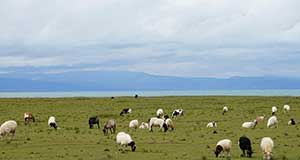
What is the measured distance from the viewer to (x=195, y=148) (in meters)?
30.3

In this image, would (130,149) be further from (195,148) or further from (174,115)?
(174,115)

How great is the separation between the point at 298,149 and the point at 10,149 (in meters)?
16.1

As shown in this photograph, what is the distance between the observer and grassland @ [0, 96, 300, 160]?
2784cm

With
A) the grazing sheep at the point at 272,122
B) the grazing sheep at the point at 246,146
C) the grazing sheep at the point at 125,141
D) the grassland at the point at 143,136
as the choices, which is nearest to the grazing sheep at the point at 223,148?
the grassland at the point at 143,136

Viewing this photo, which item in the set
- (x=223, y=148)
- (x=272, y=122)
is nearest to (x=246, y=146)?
(x=223, y=148)

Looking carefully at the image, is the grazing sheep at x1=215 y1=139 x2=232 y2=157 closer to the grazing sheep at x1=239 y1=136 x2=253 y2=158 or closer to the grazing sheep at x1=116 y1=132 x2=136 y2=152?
the grazing sheep at x1=239 y1=136 x2=253 y2=158

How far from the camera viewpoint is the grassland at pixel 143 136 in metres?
27.8

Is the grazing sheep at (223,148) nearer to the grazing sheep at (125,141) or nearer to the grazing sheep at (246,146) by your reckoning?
the grazing sheep at (246,146)

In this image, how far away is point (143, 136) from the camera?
37.8m

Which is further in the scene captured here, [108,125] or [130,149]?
[108,125]

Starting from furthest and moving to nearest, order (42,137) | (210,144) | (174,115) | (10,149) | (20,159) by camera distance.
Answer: (174,115), (42,137), (210,144), (10,149), (20,159)

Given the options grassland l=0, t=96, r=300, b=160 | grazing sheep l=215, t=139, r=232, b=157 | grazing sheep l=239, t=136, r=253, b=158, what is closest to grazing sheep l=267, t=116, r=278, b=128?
grassland l=0, t=96, r=300, b=160

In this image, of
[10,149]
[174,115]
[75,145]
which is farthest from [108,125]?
[174,115]

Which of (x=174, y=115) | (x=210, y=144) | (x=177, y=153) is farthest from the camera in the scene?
(x=174, y=115)
